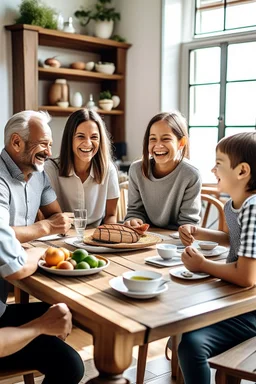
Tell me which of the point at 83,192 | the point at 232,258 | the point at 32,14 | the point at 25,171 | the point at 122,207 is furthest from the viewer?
the point at 32,14

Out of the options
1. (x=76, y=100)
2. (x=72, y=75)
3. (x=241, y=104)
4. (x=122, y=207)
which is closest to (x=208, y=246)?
(x=122, y=207)

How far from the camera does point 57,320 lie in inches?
55.1

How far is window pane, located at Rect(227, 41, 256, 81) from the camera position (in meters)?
4.20

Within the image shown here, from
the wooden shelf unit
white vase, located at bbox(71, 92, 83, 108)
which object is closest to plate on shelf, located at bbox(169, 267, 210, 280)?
the wooden shelf unit

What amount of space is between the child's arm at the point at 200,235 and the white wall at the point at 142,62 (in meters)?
2.70

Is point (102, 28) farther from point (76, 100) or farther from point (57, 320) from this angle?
point (57, 320)

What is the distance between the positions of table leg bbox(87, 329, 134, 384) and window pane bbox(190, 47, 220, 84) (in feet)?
11.6

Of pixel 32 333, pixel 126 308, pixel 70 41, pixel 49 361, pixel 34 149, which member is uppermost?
pixel 70 41

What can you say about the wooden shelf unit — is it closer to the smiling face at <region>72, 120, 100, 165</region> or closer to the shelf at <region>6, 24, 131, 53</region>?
the shelf at <region>6, 24, 131, 53</region>

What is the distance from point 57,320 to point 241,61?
11.2 feet

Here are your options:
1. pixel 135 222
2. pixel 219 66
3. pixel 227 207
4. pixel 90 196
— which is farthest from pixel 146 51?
pixel 227 207

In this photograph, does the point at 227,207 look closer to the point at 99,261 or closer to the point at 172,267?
the point at 172,267

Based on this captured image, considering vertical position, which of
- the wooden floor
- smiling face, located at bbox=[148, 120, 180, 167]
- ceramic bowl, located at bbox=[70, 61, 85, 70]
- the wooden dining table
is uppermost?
ceramic bowl, located at bbox=[70, 61, 85, 70]

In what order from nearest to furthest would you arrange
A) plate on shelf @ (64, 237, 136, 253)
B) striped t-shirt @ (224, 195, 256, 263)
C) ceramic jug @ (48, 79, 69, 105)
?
striped t-shirt @ (224, 195, 256, 263), plate on shelf @ (64, 237, 136, 253), ceramic jug @ (48, 79, 69, 105)
